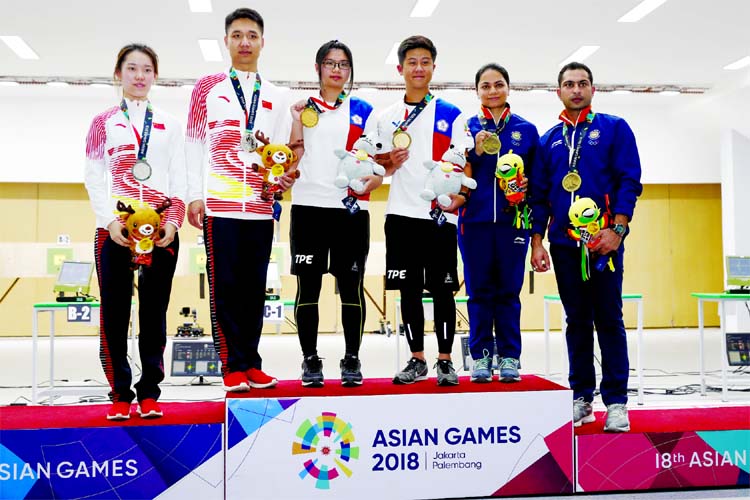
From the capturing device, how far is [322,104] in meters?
3.20

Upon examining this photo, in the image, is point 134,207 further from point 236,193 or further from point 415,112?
point 415,112

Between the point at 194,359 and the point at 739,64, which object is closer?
the point at 194,359

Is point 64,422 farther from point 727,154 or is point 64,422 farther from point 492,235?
point 727,154

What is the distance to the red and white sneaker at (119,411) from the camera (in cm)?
285

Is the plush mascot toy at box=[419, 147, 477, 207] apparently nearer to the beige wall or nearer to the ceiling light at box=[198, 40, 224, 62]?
the ceiling light at box=[198, 40, 224, 62]

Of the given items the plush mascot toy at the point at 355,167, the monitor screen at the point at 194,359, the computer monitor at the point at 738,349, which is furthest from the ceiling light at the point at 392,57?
the plush mascot toy at the point at 355,167

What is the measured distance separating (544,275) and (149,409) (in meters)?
10.3

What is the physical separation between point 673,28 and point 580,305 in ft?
22.2

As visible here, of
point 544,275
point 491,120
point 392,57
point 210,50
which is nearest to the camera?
point 491,120

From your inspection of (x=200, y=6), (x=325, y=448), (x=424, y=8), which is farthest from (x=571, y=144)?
(x=200, y=6)

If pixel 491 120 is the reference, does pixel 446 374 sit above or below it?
below

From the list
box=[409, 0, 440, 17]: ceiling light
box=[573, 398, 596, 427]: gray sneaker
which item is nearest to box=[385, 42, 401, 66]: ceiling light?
box=[409, 0, 440, 17]: ceiling light

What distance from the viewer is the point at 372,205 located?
12.3m

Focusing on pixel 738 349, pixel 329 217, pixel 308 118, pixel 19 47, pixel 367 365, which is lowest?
pixel 367 365
